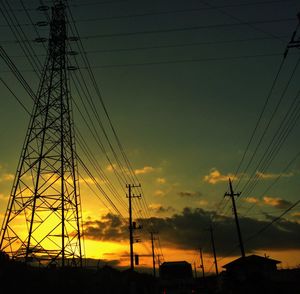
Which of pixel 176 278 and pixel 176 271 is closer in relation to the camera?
pixel 176 278

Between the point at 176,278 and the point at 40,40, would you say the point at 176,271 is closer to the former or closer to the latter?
the point at 176,278

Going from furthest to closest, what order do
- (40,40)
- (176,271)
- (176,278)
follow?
(176,271)
(176,278)
(40,40)

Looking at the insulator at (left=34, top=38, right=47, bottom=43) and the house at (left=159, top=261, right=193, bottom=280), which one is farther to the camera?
the house at (left=159, top=261, right=193, bottom=280)

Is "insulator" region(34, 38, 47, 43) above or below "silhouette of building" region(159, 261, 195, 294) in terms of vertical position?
above

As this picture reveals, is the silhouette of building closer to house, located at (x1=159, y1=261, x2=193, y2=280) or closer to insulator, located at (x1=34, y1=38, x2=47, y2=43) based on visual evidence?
house, located at (x1=159, y1=261, x2=193, y2=280)

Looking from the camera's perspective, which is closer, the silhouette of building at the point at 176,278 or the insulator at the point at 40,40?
the insulator at the point at 40,40

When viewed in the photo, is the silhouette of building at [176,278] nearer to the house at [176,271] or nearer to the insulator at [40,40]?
the house at [176,271]

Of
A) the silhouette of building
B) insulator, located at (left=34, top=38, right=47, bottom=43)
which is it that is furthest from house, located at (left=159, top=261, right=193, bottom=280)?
insulator, located at (left=34, top=38, right=47, bottom=43)

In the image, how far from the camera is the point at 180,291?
32812 mm

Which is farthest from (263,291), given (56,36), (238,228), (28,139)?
(56,36)

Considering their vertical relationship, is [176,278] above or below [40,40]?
below

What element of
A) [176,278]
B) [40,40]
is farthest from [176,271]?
[40,40]

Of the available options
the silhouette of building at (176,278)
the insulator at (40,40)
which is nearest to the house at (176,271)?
the silhouette of building at (176,278)

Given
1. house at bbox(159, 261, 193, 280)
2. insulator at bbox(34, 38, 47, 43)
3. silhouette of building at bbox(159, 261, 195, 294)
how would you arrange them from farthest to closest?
house at bbox(159, 261, 193, 280), silhouette of building at bbox(159, 261, 195, 294), insulator at bbox(34, 38, 47, 43)
